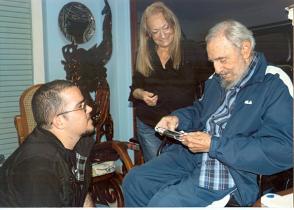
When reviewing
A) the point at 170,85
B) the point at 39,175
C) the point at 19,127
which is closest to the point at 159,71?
the point at 170,85

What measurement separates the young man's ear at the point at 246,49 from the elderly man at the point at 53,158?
0.52m

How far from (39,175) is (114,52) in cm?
91

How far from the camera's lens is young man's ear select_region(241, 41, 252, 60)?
105 cm

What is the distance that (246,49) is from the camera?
Result: 1.06m

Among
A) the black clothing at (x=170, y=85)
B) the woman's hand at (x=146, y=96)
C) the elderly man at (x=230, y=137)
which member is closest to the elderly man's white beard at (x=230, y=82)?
the elderly man at (x=230, y=137)

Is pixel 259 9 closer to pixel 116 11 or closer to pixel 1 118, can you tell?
pixel 116 11

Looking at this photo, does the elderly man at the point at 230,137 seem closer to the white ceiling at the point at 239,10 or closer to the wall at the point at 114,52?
the white ceiling at the point at 239,10

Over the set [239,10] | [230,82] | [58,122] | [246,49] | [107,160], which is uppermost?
[239,10]

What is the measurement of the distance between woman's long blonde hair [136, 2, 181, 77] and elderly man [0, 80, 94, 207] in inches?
18.2

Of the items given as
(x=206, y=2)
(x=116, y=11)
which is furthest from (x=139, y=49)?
(x=206, y=2)

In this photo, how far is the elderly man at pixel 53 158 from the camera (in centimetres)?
85

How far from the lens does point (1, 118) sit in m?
1.49

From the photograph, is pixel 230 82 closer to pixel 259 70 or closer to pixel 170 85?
pixel 259 70

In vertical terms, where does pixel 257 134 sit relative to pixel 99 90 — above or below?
below
